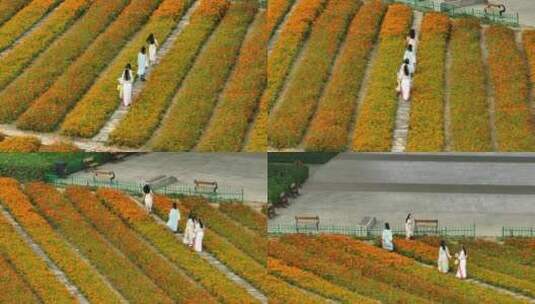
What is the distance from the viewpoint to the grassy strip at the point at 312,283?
1867 cm

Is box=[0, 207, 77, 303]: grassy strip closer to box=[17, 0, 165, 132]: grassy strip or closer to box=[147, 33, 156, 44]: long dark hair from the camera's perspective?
box=[17, 0, 165, 132]: grassy strip

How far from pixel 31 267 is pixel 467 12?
821 cm

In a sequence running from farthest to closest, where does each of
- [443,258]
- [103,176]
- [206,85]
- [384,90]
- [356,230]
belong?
[206,85] → [384,90] → [103,176] → [356,230] → [443,258]

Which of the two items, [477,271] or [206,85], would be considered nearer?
[477,271]

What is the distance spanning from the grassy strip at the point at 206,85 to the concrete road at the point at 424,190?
1.51 meters

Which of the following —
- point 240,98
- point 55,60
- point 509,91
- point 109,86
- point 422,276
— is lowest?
point 422,276

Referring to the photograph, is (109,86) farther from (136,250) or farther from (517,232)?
(517,232)

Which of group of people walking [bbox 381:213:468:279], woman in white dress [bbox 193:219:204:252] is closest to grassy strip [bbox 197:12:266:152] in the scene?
woman in white dress [bbox 193:219:204:252]

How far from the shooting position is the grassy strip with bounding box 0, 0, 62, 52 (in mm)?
23047

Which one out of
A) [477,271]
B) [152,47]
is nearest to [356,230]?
[477,271]

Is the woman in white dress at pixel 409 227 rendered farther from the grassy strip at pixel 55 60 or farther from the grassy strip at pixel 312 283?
the grassy strip at pixel 55 60

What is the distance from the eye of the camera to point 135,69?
21578mm

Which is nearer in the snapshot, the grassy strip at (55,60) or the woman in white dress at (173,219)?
the woman in white dress at (173,219)

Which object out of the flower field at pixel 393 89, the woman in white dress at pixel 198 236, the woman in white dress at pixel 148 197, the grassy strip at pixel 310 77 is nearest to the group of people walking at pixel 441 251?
the flower field at pixel 393 89
